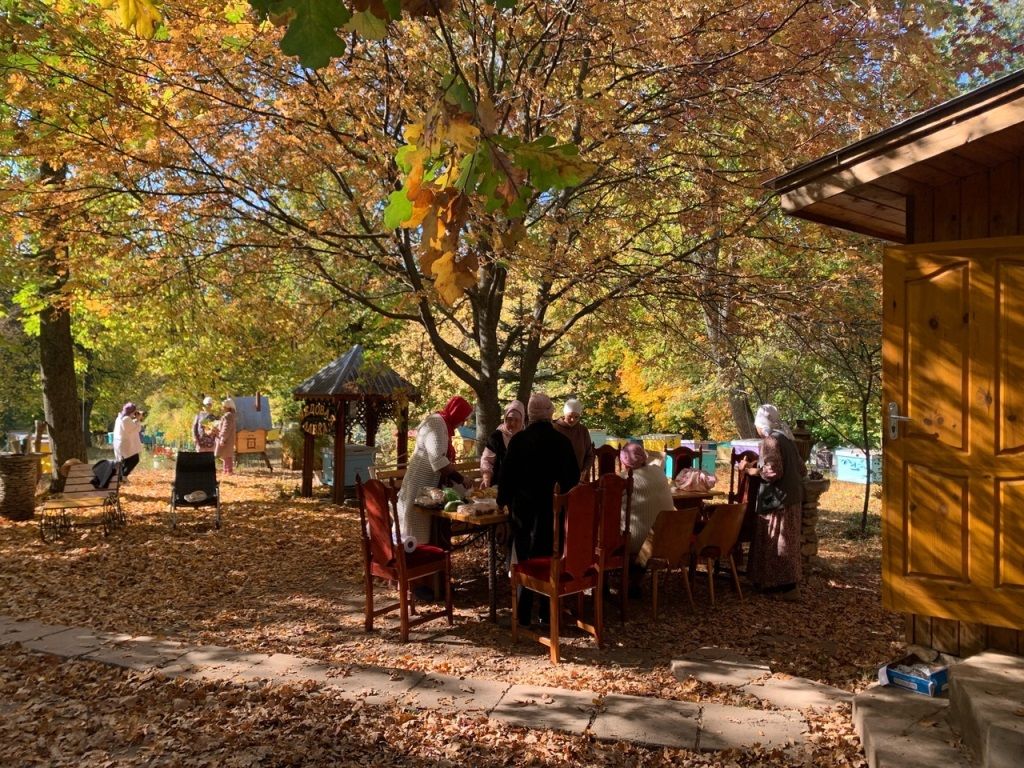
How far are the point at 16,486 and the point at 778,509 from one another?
407 inches

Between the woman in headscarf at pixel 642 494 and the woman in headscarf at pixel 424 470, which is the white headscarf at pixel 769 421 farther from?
the woman in headscarf at pixel 424 470

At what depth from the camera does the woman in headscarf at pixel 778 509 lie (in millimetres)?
7109

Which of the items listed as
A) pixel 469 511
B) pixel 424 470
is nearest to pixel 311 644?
pixel 469 511

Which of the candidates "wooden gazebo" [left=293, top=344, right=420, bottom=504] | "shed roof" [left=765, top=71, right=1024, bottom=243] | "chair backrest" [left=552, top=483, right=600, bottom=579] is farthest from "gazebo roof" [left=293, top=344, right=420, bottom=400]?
"shed roof" [left=765, top=71, right=1024, bottom=243]

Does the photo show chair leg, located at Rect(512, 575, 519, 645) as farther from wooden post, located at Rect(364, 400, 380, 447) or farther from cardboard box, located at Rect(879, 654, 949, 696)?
wooden post, located at Rect(364, 400, 380, 447)

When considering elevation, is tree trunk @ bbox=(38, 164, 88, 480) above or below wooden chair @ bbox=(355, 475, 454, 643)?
above

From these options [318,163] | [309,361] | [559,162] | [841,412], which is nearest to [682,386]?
[841,412]

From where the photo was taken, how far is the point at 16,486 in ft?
35.8

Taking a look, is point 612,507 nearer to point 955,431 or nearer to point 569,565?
point 569,565

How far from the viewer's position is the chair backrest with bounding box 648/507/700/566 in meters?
6.30

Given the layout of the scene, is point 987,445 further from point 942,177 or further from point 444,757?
point 444,757

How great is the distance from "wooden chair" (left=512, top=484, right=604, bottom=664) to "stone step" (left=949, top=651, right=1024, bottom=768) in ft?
7.84

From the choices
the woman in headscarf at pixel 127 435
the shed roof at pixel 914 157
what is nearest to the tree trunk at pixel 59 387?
the woman in headscarf at pixel 127 435

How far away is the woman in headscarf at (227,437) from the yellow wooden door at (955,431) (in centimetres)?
1657
